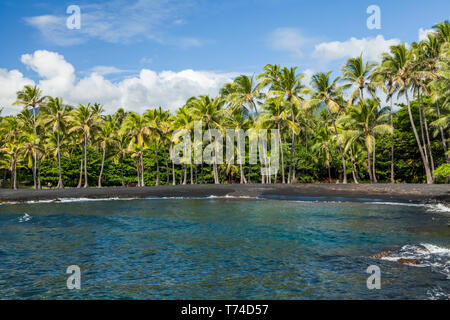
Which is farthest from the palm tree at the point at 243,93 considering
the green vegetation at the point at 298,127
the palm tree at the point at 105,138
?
the palm tree at the point at 105,138

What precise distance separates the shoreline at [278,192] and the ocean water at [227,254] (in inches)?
250

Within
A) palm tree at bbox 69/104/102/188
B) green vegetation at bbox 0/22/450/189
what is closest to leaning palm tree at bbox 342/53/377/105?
green vegetation at bbox 0/22/450/189

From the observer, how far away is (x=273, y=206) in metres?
29.0

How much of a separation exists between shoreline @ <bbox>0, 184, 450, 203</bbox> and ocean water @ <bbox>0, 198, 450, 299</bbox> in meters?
6.35

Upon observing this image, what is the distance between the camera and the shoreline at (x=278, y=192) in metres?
30.5

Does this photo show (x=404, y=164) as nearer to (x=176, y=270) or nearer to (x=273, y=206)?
(x=273, y=206)

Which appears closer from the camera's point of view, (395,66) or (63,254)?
(63,254)

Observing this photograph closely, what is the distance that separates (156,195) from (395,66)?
2591 centimetres

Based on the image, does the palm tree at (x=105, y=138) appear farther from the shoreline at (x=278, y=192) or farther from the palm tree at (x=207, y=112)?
the palm tree at (x=207, y=112)

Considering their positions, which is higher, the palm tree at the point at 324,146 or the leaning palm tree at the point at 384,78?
the leaning palm tree at the point at 384,78

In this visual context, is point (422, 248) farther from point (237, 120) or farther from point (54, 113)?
point (54, 113)

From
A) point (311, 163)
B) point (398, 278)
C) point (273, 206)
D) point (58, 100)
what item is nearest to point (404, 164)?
point (311, 163)
